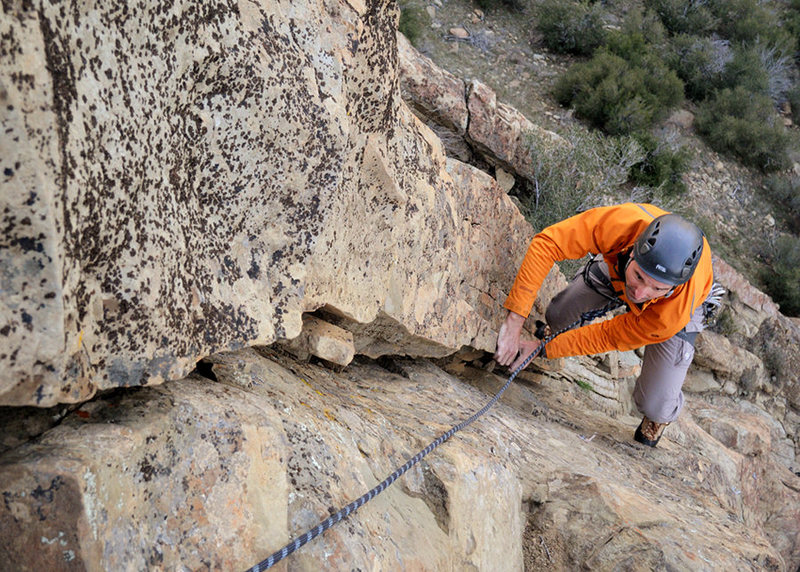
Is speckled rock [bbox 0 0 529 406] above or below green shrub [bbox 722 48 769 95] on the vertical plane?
below

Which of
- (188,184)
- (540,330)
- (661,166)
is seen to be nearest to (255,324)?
(188,184)

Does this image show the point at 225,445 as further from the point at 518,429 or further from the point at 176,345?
the point at 518,429

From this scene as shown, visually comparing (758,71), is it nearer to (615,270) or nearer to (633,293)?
(615,270)

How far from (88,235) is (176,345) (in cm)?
48

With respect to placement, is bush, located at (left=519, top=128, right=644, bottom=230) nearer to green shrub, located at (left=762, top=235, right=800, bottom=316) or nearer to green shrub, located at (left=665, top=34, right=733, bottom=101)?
green shrub, located at (left=762, top=235, right=800, bottom=316)

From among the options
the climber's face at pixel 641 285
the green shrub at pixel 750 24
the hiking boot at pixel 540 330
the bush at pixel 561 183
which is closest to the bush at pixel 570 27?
the green shrub at pixel 750 24

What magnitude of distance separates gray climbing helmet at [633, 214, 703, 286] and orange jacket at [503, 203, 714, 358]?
0.86 feet

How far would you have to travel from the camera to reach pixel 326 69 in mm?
2398

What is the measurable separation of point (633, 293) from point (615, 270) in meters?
0.46

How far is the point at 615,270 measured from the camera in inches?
162

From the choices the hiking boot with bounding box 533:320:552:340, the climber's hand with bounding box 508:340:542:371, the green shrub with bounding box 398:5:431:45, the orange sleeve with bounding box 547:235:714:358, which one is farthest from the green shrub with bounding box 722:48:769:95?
the climber's hand with bounding box 508:340:542:371

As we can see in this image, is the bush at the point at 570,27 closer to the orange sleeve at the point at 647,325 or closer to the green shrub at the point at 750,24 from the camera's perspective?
the green shrub at the point at 750,24

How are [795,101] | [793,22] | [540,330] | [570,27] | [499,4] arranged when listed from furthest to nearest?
[793,22], [795,101], [499,4], [570,27], [540,330]

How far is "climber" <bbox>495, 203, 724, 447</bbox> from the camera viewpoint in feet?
11.1
